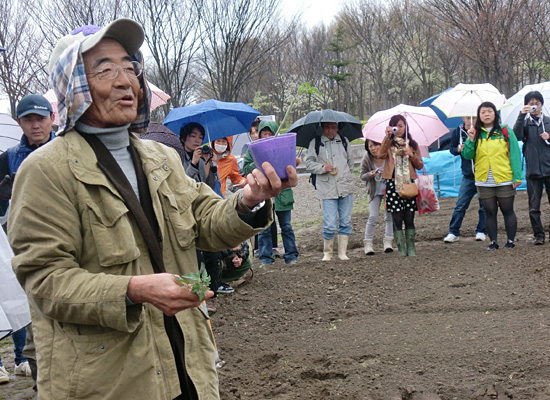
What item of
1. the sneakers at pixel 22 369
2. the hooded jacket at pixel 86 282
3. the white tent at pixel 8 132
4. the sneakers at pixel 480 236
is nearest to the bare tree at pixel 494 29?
the sneakers at pixel 480 236

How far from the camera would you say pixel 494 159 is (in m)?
7.28

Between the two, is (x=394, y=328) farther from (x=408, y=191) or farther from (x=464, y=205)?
(x=464, y=205)

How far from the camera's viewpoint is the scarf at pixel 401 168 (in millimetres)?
7355

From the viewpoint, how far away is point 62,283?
1.64 m

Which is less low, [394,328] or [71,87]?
[71,87]

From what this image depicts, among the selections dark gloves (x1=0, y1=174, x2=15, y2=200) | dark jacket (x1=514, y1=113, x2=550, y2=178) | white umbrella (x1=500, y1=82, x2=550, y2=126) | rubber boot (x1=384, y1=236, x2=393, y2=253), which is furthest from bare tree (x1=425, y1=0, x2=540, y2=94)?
dark gloves (x1=0, y1=174, x2=15, y2=200)

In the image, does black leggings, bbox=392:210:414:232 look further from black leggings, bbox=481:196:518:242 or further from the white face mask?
the white face mask

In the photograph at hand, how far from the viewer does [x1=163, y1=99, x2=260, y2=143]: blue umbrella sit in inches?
261

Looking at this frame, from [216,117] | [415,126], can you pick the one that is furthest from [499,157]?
[216,117]

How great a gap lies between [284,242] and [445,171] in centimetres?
632

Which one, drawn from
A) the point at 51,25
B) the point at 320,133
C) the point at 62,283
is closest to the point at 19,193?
the point at 62,283

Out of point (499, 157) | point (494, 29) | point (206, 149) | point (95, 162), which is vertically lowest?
point (499, 157)

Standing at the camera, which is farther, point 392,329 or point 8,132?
point 8,132

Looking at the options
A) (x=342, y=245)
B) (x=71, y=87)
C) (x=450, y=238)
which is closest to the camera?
(x=71, y=87)
